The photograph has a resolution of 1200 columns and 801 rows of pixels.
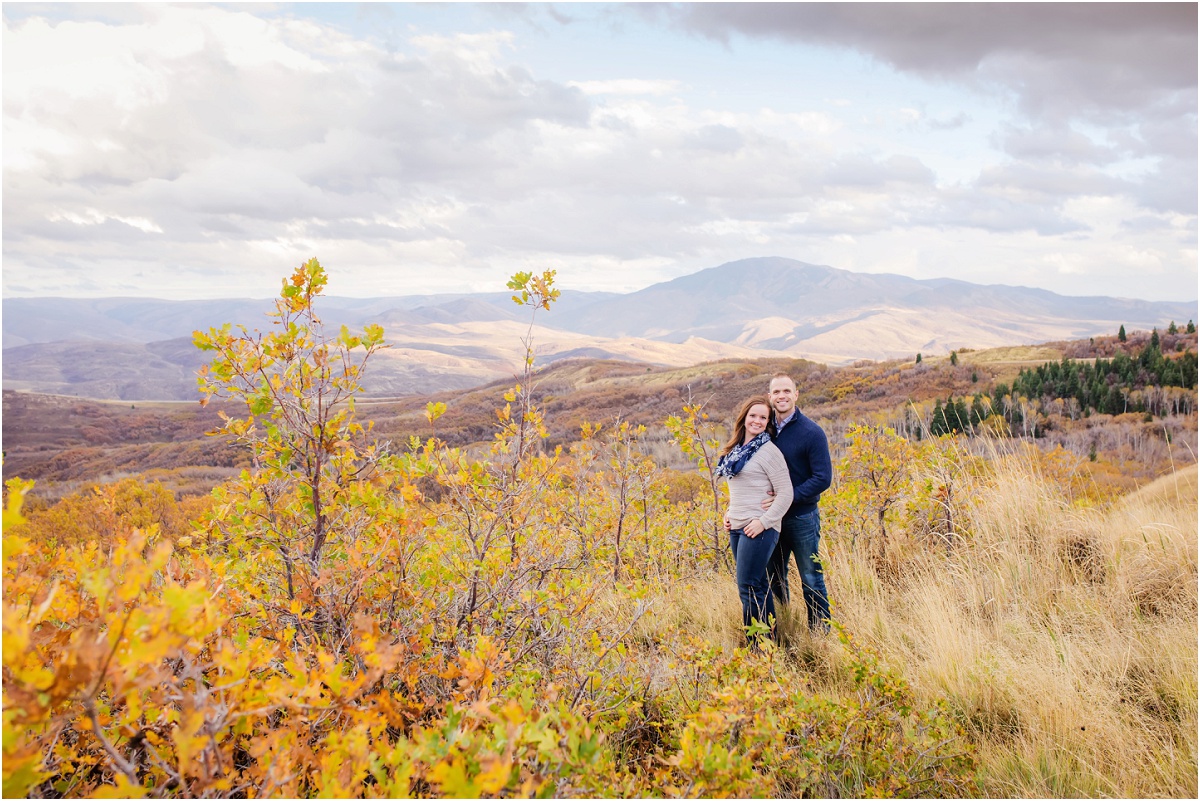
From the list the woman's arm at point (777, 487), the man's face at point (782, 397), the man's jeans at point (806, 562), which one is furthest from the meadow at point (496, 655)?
the man's face at point (782, 397)

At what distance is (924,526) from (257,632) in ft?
17.8

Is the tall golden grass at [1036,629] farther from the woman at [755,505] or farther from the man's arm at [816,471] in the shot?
the man's arm at [816,471]

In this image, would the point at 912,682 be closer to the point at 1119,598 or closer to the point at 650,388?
the point at 1119,598

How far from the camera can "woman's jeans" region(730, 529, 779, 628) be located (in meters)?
4.11

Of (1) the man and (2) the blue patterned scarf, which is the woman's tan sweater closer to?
(2) the blue patterned scarf

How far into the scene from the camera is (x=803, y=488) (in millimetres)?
4242

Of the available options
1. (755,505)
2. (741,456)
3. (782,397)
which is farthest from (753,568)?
(782,397)

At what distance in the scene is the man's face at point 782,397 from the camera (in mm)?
4363

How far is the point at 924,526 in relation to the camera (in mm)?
5551

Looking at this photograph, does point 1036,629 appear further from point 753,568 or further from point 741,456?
point 741,456

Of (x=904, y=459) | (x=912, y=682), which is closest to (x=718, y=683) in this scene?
(x=912, y=682)

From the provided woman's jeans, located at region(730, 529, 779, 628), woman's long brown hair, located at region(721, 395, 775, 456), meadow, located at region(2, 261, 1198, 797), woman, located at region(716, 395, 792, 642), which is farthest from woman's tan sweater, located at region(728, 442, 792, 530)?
meadow, located at region(2, 261, 1198, 797)

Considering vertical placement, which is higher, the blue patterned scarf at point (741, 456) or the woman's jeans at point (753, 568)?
the blue patterned scarf at point (741, 456)

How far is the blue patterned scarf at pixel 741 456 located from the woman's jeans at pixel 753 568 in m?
0.45
